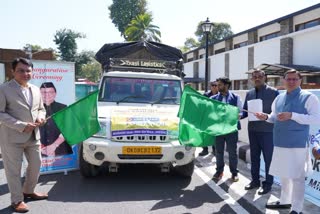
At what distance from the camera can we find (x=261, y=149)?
18.5 ft

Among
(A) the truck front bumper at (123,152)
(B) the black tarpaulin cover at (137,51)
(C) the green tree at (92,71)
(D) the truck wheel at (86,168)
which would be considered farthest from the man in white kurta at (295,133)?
(C) the green tree at (92,71)

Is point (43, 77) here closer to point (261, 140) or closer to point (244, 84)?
point (261, 140)

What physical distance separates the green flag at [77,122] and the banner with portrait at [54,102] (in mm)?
1071

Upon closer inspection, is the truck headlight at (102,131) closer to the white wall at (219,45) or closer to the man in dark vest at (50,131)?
the man in dark vest at (50,131)

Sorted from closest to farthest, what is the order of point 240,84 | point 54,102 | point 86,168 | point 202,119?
point 202,119
point 86,168
point 54,102
point 240,84

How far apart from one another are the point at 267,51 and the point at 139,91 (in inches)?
827

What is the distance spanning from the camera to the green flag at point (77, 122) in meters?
5.71

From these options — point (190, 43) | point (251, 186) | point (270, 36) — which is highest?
point (190, 43)

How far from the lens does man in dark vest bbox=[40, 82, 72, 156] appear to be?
6.70 metres

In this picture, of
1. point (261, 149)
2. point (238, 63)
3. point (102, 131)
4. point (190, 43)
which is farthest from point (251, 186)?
→ point (190, 43)

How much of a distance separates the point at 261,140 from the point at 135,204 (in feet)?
7.12

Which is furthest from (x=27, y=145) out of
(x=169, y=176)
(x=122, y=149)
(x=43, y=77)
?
(x=169, y=176)

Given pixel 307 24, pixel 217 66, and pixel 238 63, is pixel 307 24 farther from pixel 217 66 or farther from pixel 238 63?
pixel 217 66

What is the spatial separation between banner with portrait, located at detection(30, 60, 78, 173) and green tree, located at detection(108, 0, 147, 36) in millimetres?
53999
